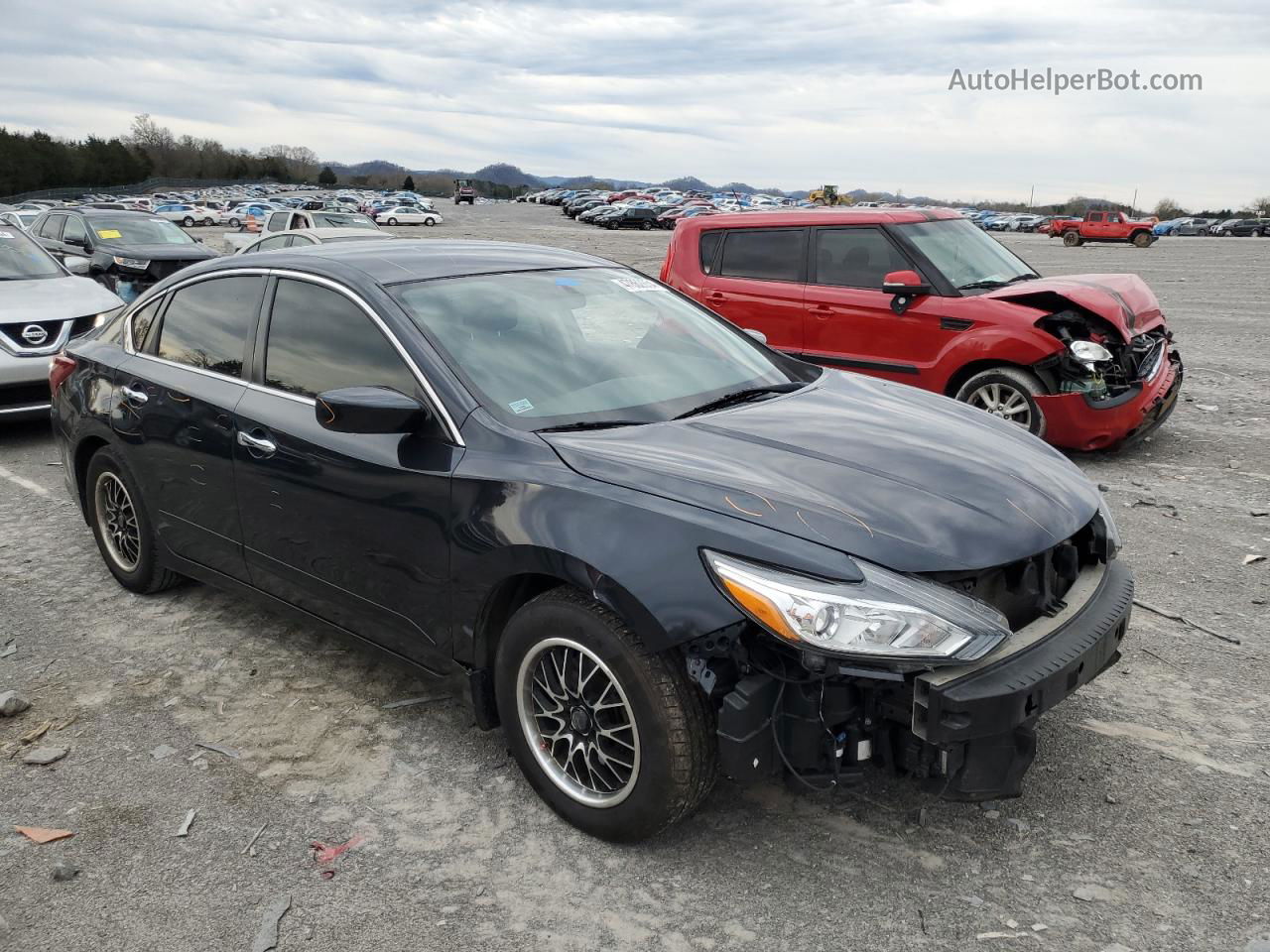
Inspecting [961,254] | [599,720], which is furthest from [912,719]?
[961,254]

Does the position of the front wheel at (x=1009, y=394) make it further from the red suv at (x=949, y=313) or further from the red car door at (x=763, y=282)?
the red car door at (x=763, y=282)

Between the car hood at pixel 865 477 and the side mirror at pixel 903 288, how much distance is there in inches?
157

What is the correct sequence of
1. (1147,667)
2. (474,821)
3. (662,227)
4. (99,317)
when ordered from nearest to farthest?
1. (474,821)
2. (1147,667)
3. (99,317)
4. (662,227)

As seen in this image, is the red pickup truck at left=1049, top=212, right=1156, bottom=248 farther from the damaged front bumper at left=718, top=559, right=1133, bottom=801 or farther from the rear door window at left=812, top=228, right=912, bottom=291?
the damaged front bumper at left=718, top=559, right=1133, bottom=801

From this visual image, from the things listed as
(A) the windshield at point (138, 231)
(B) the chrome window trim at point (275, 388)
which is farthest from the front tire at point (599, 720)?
(A) the windshield at point (138, 231)

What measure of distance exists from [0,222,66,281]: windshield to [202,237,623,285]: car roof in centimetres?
597

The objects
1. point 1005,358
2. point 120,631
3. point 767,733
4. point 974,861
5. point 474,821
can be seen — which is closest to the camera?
point 767,733

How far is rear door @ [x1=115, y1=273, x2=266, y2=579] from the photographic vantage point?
4.06 m

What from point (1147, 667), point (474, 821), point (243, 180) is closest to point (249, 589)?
point (474, 821)

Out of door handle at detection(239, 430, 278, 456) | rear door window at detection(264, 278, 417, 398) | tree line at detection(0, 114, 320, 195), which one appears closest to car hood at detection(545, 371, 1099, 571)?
rear door window at detection(264, 278, 417, 398)

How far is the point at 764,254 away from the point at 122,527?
544 cm

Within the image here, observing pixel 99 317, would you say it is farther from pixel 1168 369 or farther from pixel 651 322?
pixel 1168 369

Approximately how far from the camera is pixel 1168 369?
24.5 ft

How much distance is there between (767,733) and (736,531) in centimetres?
53
